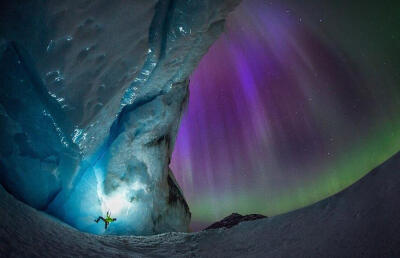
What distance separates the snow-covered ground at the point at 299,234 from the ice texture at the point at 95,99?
2.34 metres

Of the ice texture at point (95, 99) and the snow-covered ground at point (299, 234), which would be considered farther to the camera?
the ice texture at point (95, 99)

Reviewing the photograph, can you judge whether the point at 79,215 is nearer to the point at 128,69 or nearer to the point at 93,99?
the point at 93,99

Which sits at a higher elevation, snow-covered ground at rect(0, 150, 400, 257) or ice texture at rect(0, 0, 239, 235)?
ice texture at rect(0, 0, 239, 235)

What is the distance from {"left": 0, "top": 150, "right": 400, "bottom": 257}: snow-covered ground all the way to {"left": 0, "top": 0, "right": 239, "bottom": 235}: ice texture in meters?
2.34

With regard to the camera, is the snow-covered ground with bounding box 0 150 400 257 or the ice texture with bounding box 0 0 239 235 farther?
the ice texture with bounding box 0 0 239 235

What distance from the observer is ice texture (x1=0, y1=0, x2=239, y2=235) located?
5320 millimetres

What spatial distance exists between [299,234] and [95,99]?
598cm

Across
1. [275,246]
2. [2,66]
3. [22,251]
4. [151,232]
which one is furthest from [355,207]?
[151,232]

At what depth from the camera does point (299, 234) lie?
424 centimetres

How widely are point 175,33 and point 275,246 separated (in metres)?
6.57

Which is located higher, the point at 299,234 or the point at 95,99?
the point at 95,99

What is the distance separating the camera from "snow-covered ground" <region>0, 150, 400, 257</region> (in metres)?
2.89

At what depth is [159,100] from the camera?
9.66 m

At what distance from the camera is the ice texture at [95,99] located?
532 centimetres
